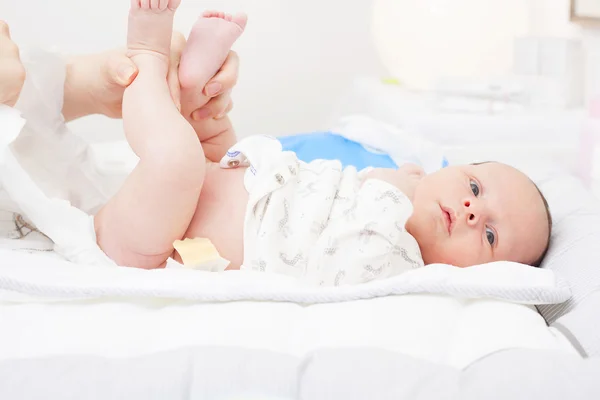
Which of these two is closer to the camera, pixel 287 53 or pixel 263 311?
pixel 263 311

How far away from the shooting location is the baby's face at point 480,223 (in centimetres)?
118

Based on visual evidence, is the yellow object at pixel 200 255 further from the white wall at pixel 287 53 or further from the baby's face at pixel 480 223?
the white wall at pixel 287 53

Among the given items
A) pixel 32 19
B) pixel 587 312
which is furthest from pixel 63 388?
pixel 32 19

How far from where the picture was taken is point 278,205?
114 cm

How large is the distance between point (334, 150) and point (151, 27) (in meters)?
0.60

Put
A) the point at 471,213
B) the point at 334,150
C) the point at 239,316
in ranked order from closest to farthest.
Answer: the point at 239,316 → the point at 471,213 → the point at 334,150

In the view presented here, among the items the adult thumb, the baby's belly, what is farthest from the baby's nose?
the adult thumb

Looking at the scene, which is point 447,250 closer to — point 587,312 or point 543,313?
point 543,313

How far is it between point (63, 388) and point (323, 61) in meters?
2.20

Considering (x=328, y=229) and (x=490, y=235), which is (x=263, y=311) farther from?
(x=490, y=235)

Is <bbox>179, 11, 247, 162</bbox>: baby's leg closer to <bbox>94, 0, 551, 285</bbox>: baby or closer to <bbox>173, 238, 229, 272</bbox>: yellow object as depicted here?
<bbox>94, 0, 551, 285</bbox>: baby

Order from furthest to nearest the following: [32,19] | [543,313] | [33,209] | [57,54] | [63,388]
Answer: [32,19]
[57,54]
[33,209]
[543,313]
[63,388]

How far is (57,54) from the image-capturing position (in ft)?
4.44

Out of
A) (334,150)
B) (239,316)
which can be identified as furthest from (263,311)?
(334,150)
